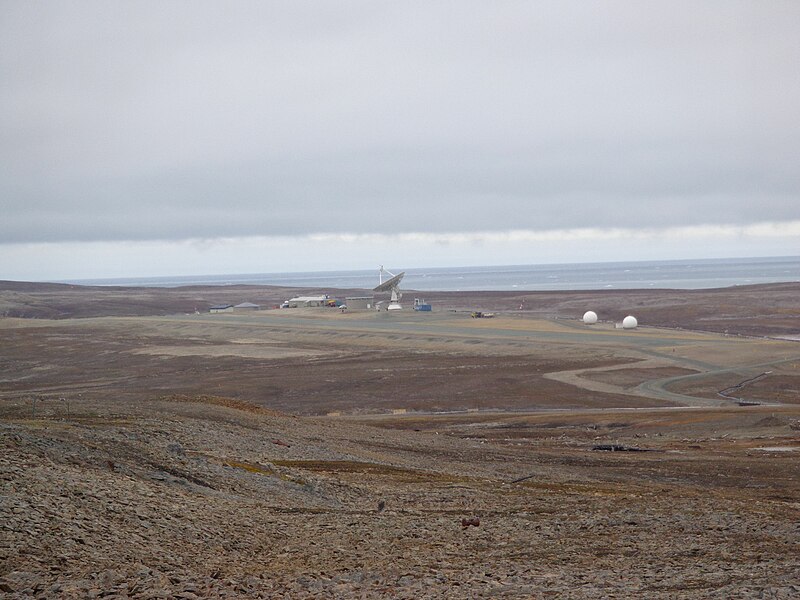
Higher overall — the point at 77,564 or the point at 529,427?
the point at 77,564

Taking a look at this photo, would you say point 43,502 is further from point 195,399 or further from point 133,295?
point 133,295

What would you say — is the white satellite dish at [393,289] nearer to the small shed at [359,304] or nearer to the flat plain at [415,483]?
the small shed at [359,304]

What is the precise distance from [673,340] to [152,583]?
6634 centimetres

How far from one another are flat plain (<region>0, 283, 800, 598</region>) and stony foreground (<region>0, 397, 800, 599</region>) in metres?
0.06

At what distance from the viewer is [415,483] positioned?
763 inches

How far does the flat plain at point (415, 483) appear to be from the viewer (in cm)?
1086

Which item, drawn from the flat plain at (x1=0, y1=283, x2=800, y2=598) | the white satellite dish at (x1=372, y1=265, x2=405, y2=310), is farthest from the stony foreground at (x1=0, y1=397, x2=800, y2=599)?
the white satellite dish at (x1=372, y1=265, x2=405, y2=310)

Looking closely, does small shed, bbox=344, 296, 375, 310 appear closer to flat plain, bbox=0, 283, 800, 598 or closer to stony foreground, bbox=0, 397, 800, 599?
flat plain, bbox=0, 283, 800, 598

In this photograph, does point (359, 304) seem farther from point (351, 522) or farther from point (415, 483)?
point (351, 522)

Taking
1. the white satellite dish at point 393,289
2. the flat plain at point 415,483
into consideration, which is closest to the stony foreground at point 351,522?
the flat plain at point 415,483

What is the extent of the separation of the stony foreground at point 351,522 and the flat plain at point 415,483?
6 cm

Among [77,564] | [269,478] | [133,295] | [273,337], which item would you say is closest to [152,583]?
[77,564]

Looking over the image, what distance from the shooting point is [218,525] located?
13188mm

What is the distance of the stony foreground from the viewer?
1050 centimetres
